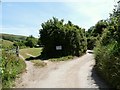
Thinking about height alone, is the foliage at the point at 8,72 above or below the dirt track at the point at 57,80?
above

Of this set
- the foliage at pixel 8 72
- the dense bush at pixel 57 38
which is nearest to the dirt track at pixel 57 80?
the foliage at pixel 8 72

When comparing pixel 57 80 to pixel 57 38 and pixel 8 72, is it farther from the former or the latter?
pixel 57 38

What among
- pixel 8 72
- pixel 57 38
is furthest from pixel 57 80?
pixel 57 38

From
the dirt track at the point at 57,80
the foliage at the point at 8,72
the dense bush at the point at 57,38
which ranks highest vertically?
the dense bush at the point at 57,38

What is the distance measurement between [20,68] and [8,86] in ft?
14.9

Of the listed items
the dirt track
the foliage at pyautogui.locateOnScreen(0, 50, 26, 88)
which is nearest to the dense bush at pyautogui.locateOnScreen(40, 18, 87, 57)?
the dirt track

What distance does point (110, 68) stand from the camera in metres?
13.8

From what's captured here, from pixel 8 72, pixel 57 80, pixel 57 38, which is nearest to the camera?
pixel 8 72

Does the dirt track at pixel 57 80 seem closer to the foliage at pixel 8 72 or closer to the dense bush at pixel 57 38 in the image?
the foliage at pixel 8 72

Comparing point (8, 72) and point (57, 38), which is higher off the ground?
point (57, 38)

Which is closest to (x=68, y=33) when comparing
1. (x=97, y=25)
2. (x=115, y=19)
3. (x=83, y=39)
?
(x=83, y=39)

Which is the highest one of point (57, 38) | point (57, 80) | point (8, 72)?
point (57, 38)

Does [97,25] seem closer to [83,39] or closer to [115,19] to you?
[83,39]

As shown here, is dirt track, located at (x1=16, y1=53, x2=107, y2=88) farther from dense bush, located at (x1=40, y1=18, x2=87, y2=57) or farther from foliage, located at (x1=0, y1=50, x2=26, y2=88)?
dense bush, located at (x1=40, y1=18, x2=87, y2=57)
